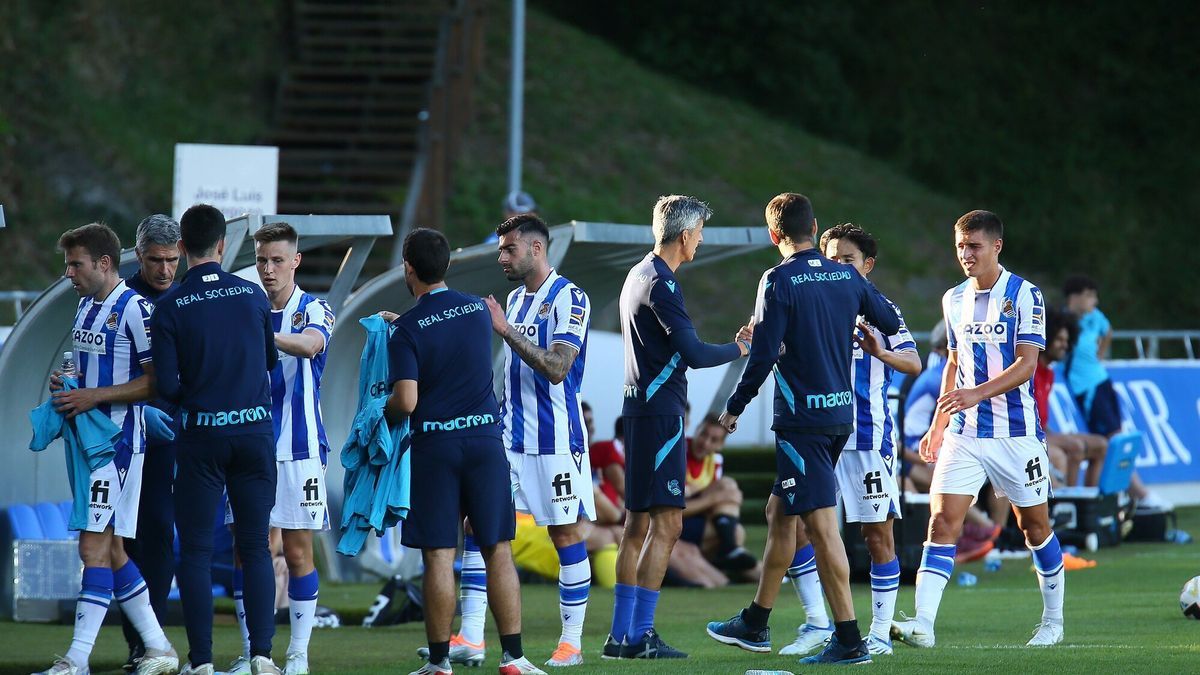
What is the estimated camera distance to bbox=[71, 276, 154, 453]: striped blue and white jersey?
25.4 ft

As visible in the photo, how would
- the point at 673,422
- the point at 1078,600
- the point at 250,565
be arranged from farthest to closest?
the point at 1078,600, the point at 673,422, the point at 250,565

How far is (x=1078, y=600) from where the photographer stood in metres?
10.9

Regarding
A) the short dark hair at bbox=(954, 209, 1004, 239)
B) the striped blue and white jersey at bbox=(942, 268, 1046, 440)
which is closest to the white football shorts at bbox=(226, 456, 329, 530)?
the striped blue and white jersey at bbox=(942, 268, 1046, 440)

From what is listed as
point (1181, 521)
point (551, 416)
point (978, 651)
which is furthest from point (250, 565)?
point (1181, 521)

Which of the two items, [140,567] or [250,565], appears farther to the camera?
[140,567]

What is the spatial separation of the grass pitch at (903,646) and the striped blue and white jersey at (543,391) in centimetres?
106

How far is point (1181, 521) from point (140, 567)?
1186 cm

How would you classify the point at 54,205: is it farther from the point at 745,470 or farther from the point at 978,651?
the point at 978,651

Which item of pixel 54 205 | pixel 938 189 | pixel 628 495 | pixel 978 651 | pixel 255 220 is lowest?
pixel 978 651

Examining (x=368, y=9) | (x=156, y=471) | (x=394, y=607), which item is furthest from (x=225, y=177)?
(x=368, y=9)

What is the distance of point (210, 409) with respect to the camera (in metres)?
7.19

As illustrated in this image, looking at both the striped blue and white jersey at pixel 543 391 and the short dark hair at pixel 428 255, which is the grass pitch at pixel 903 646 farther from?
the short dark hair at pixel 428 255

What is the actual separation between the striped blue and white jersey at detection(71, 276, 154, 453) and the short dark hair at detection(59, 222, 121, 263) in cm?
18

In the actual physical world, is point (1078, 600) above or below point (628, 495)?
below
